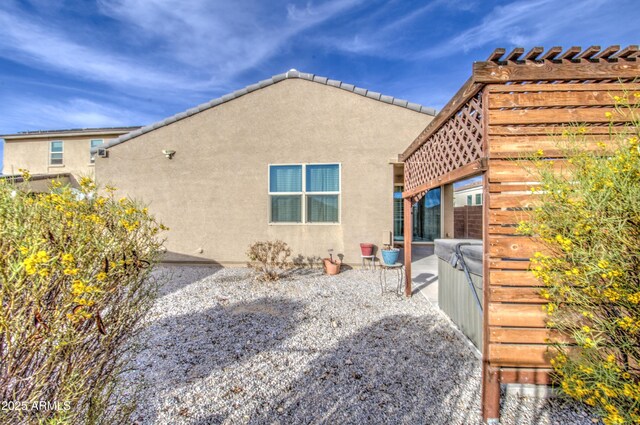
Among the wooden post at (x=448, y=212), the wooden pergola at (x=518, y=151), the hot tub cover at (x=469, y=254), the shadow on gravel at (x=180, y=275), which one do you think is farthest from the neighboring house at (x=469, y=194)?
the shadow on gravel at (x=180, y=275)

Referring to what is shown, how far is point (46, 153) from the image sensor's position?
15102mm

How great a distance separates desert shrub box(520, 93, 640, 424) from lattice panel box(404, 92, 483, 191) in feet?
2.10

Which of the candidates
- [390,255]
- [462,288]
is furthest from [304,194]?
[462,288]

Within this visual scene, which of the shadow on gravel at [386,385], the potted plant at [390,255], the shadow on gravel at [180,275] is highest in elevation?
the potted plant at [390,255]

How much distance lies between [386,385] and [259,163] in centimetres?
675

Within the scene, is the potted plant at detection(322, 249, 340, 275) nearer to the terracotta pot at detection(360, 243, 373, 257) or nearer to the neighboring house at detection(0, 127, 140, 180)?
the terracotta pot at detection(360, 243, 373, 257)

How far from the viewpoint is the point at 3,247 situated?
4.58ft

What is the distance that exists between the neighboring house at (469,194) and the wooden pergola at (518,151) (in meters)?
15.3

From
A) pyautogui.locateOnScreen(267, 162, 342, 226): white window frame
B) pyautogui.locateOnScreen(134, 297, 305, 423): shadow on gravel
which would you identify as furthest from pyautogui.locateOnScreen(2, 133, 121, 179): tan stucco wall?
pyautogui.locateOnScreen(134, 297, 305, 423): shadow on gravel

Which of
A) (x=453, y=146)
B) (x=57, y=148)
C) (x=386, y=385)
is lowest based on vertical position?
(x=386, y=385)

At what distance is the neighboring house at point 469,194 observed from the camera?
16.7 meters

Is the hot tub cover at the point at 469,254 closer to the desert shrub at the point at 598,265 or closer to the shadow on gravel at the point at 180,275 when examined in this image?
the desert shrub at the point at 598,265

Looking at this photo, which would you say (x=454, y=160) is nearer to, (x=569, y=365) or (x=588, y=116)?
(x=588, y=116)

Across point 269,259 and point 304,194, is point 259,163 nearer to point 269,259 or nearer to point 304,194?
point 304,194
